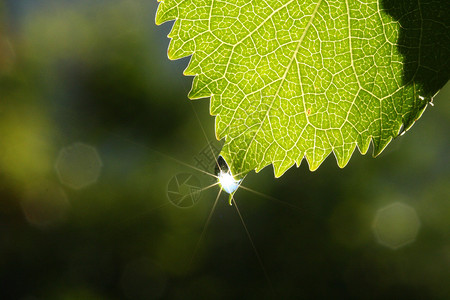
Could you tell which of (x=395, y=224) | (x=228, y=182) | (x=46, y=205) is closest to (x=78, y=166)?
(x=46, y=205)

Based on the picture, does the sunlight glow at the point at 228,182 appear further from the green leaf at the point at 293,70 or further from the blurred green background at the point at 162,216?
the blurred green background at the point at 162,216

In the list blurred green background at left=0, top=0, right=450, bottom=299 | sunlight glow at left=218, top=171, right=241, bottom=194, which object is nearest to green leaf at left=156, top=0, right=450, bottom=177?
sunlight glow at left=218, top=171, right=241, bottom=194

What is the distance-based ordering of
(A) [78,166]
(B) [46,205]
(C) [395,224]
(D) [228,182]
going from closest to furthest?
(D) [228,182] → (A) [78,166] → (C) [395,224] → (B) [46,205]

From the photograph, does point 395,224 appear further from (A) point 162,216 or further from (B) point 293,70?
(B) point 293,70

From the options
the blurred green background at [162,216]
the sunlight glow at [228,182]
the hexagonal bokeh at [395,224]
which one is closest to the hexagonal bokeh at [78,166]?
the blurred green background at [162,216]

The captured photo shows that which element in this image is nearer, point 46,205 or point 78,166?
point 78,166

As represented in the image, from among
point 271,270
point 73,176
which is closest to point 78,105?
point 73,176
